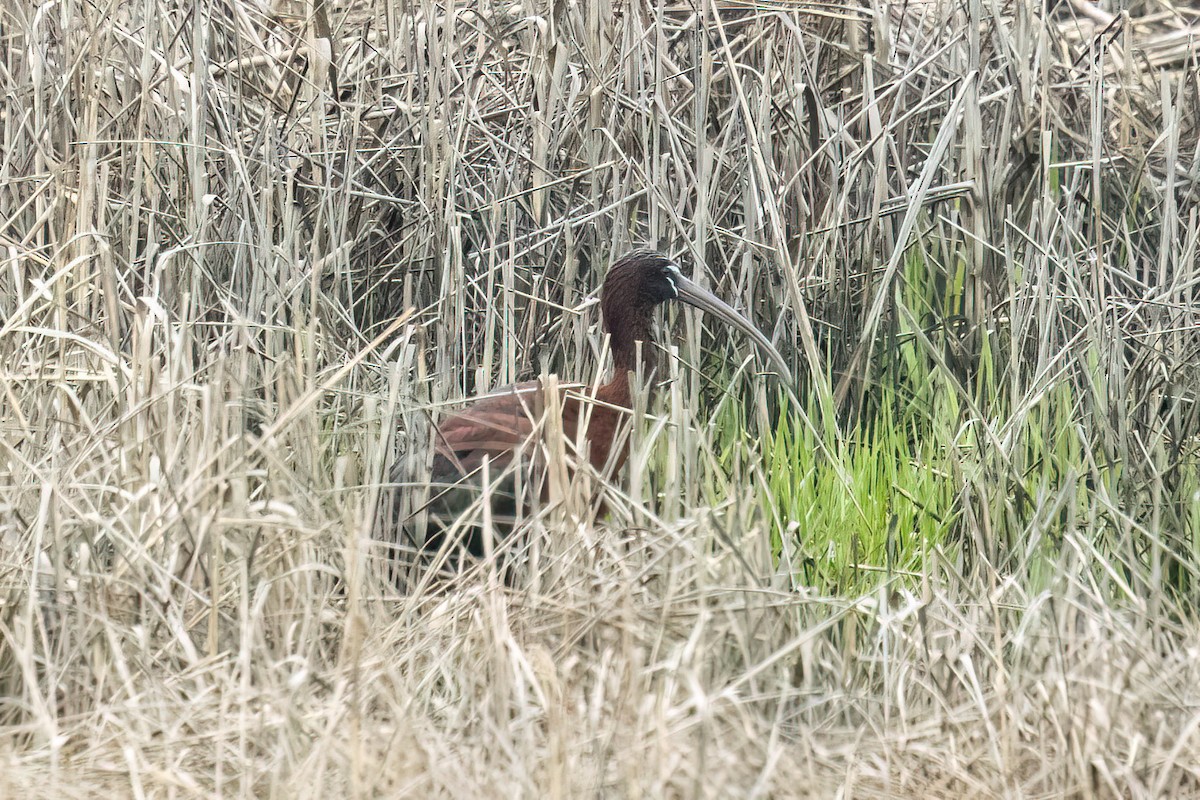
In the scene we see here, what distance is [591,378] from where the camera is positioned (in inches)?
147

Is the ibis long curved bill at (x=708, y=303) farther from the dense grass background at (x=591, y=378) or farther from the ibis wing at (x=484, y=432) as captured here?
the ibis wing at (x=484, y=432)

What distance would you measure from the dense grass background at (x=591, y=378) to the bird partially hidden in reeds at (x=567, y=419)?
104 mm

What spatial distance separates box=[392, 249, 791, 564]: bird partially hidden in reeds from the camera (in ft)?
9.55

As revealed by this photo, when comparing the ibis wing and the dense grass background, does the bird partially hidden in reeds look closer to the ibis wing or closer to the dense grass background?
the ibis wing

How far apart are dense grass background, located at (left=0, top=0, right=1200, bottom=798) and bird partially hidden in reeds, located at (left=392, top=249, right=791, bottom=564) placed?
0.34 ft

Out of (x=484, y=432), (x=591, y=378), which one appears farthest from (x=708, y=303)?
(x=484, y=432)

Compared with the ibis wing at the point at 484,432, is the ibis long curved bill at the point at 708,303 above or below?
above

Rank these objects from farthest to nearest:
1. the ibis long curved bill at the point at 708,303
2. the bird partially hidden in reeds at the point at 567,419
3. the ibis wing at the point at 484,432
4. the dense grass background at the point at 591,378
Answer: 1. the ibis long curved bill at the point at 708,303
2. the ibis wing at the point at 484,432
3. the bird partially hidden in reeds at the point at 567,419
4. the dense grass background at the point at 591,378

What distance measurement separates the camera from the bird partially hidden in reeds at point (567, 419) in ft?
9.55

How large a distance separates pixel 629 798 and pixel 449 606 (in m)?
0.69

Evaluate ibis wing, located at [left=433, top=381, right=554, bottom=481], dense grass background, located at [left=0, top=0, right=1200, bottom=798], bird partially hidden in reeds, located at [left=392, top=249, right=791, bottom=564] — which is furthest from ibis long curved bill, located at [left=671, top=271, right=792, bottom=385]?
ibis wing, located at [left=433, top=381, right=554, bottom=481]

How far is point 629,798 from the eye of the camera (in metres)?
→ 1.78

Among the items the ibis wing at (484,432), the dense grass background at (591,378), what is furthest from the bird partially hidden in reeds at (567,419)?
the dense grass background at (591,378)

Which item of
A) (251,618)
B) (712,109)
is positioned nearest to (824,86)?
(712,109)
